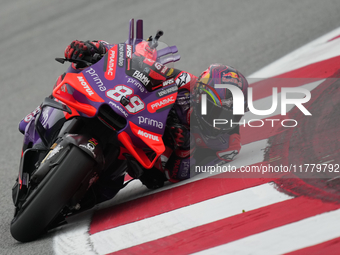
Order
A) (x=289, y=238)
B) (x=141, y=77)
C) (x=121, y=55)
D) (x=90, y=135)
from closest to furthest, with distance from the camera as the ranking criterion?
(x=289, y=238) < (x=90, y=135) < (x=141, y=77) < (x=121, y=55)

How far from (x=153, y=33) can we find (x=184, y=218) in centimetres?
636

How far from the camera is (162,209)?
11.3 ft

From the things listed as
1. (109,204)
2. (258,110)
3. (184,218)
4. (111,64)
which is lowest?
(109,204)

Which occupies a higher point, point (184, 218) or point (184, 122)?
point (184, 122)

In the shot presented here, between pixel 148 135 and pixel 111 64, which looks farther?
pixel 111 64

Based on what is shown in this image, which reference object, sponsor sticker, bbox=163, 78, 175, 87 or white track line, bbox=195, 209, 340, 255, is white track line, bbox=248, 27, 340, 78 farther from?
white track line, bbox=195, 209, 340, 255

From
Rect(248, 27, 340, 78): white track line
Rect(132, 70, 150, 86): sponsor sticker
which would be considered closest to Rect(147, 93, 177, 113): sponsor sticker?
Rect(132, 70, 150, 86): sponsor sticker

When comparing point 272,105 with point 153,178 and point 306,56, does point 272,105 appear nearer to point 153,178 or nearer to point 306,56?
point 306,56

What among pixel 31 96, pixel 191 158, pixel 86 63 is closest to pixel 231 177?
pixel 191 158

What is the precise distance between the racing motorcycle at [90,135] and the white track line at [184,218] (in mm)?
370

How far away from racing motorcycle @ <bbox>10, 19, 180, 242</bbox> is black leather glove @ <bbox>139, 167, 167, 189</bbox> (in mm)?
337

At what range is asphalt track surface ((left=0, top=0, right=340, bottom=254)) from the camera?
25.1 feet

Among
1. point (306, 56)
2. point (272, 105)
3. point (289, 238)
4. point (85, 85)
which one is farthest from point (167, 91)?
point (306, 56)

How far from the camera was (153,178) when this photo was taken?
412cm
